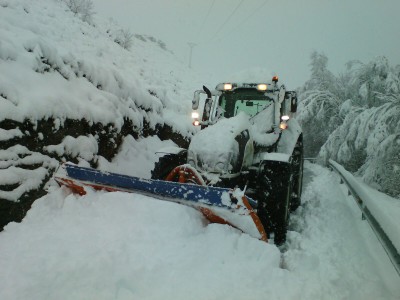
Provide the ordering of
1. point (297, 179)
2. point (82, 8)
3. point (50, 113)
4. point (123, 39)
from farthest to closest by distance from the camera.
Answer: point (123, 39)
point (82, 8)
point (297, 179)
point (50, 113)

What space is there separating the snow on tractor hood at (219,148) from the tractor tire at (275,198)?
0.49m

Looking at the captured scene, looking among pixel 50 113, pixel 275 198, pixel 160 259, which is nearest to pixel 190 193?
pixel 160 259

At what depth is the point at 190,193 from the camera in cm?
350

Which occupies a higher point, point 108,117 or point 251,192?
point 108,117

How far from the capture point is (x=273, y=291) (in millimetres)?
2834

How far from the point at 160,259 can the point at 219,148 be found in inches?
69.1

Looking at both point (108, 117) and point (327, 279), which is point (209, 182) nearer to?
point (327, 279)

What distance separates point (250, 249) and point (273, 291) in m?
0.59

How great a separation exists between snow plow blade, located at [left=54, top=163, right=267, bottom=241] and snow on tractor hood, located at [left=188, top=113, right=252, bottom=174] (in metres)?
0.78

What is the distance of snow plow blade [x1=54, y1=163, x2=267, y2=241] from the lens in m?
3.28

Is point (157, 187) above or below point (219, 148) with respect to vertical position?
below

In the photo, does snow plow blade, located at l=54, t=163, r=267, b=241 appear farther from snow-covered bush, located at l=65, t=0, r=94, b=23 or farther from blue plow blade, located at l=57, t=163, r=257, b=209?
snow-covered bush, located at l=65, t=0, r=94, b=23

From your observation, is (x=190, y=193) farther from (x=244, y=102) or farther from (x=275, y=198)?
(x=244, y=102)

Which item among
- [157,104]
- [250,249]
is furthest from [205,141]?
[157,104]
